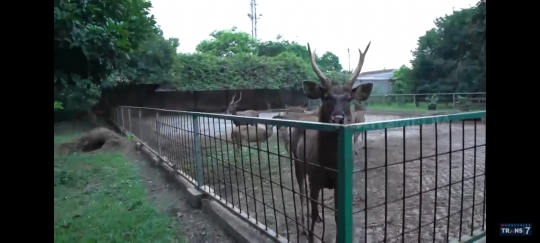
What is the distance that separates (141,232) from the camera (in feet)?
11.3

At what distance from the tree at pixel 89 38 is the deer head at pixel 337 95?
2724 mm

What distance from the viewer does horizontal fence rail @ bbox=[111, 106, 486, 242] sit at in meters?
2.00

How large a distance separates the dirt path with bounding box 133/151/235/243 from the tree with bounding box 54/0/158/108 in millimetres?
1779

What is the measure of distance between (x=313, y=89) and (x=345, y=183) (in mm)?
2184

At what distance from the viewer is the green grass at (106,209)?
3.39 m

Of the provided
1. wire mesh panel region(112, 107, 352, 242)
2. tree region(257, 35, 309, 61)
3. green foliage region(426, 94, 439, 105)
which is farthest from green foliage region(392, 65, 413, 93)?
wire mesh panel region(112, 107, 352, 242)

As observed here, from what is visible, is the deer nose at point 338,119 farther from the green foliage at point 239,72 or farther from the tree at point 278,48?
the tree at point 278,48

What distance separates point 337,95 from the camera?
136 inches

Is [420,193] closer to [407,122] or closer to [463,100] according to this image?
[407,122]

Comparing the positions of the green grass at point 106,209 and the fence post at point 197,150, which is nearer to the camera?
the green grass at point 106,209

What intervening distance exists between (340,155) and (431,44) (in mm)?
24873

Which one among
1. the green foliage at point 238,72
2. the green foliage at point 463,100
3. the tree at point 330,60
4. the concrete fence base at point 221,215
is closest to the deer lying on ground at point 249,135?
the concrete fence base at point 221,215

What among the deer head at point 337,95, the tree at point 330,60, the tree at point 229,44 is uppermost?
the tree at point 229,44

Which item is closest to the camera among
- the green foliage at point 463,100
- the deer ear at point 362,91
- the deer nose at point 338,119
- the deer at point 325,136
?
the deer at point 325,136
